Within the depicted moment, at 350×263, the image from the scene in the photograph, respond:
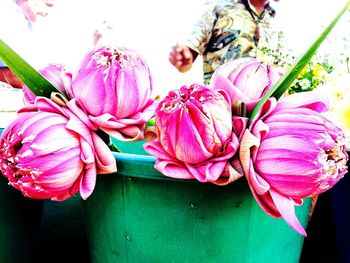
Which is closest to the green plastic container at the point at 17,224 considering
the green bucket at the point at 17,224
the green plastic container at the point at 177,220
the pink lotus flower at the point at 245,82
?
the green bucket at the point at 17,224

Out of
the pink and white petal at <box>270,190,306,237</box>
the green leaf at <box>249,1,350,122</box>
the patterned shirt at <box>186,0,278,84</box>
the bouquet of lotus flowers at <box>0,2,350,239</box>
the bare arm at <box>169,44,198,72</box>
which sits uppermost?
the green leaf at <box>249,1,350,122</box>

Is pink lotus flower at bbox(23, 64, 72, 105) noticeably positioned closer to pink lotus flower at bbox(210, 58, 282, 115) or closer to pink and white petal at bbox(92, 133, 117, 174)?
pink and white petal at bbox(92, 133, 117, 174)

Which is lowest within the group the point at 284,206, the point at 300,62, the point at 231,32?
the point at 231,32

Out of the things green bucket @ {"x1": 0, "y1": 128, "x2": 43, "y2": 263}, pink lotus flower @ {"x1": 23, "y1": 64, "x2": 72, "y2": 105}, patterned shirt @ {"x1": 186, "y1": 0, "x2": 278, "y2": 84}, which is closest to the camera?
pink lotus flower @ {"x1": 23, "y1": 64, "x2": 72, "y2": 105}

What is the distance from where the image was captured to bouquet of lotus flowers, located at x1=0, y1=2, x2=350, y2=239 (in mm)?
527

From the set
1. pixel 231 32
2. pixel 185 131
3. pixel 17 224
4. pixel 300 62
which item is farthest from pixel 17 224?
pixel 231 32

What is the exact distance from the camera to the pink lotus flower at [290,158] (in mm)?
516

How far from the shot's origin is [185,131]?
1.74ft

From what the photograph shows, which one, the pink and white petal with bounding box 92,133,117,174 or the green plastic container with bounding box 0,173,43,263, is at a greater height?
the pink and white petal with bounding box 92,133,117,174

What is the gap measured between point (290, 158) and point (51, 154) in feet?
0.91

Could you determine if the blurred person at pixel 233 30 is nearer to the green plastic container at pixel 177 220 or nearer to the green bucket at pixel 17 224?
the green bucket at pixel 17 224

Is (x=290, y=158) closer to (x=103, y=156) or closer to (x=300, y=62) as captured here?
(x=300, y=62)

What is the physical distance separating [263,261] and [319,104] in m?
0.26

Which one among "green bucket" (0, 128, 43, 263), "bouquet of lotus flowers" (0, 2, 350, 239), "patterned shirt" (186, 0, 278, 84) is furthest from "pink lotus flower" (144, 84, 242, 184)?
"patterned shirt" (186, 0, 278, 84)
